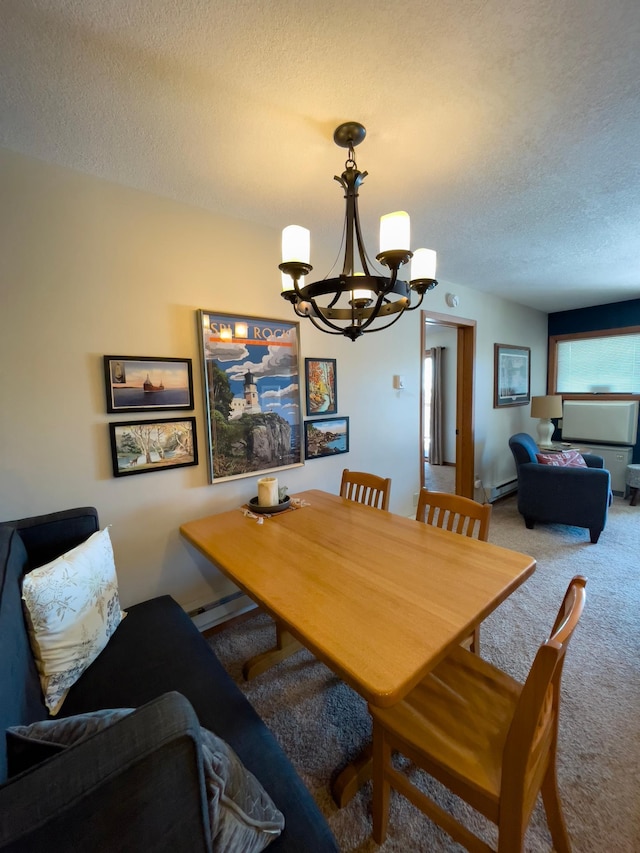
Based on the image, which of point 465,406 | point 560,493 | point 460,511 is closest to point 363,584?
point 460,511

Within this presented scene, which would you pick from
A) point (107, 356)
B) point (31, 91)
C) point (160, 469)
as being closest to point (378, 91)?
point (31, 91)

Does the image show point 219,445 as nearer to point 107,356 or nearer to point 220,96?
point 107,356

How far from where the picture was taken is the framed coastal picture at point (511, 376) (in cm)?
424

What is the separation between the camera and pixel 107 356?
5.55ft

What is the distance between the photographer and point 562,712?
1582mm

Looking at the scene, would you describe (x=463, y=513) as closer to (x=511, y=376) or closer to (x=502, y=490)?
(x=502, y=490)

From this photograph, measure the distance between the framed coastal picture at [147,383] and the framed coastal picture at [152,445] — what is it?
9 cm

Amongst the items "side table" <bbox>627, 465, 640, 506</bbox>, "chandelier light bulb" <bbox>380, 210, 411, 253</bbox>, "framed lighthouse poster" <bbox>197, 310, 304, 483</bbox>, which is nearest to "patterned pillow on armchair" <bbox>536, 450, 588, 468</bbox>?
"side table" <bbox>627, 465, 640, 506</bbox>

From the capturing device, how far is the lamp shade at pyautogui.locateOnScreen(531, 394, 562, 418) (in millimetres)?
4297

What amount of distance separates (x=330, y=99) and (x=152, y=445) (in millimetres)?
1683

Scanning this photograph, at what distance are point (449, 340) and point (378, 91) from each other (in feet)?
16.4

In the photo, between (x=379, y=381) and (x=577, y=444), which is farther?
(x=577, y=444)

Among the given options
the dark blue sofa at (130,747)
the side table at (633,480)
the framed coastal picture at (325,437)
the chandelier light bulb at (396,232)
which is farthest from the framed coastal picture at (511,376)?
the dark blue sofa at (130,747)

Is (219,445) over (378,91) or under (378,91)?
under
